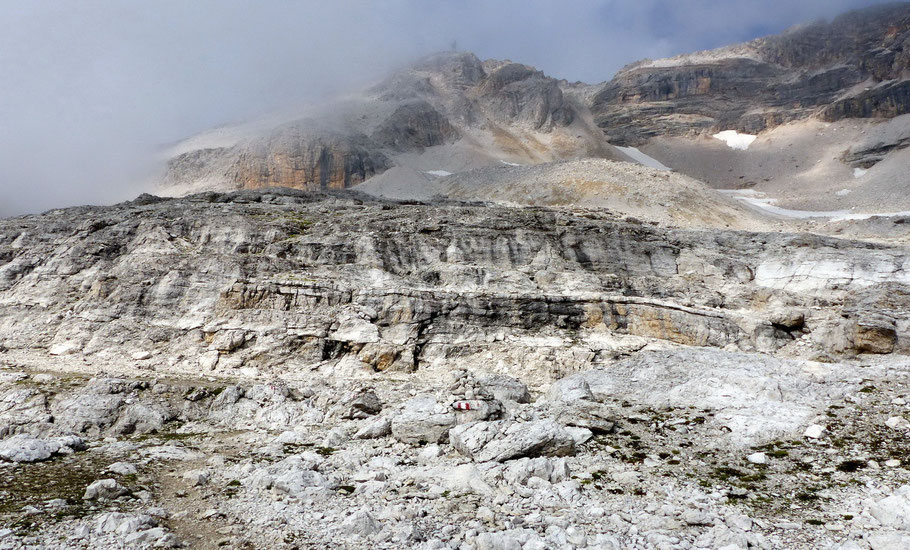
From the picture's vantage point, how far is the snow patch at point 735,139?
140 metres

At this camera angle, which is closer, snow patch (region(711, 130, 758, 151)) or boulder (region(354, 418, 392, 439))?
boulder (region(354, 418, 392, 439))

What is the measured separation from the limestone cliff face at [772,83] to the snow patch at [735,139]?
2709 millimetres

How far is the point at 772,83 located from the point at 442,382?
180 metres

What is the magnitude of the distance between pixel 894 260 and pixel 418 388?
1286 inches

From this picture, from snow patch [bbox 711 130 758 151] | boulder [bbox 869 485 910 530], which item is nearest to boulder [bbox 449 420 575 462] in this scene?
boulder [bbox 869 485 910 530]

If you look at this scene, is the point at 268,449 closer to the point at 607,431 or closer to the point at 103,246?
the point at 607,431

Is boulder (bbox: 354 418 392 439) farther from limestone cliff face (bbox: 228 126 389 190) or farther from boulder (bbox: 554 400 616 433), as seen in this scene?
limestone cliff face (bbox: 228 126 389 190)

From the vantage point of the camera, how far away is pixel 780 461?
512 inches

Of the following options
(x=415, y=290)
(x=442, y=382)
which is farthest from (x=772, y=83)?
(x=442, y=382)

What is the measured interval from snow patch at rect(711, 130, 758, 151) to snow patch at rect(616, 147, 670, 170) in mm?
22775

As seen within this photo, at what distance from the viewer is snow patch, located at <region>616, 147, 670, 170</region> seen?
135 meters

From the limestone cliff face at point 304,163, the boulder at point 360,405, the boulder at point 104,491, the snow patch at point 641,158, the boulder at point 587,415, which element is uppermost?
the limestone cliff face at point 304,163

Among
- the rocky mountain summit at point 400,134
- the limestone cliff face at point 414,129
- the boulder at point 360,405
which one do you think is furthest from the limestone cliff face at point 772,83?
the boulder at point 360,405

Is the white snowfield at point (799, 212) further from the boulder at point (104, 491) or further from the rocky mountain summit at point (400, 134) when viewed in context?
the boulder at point (104, 491)
